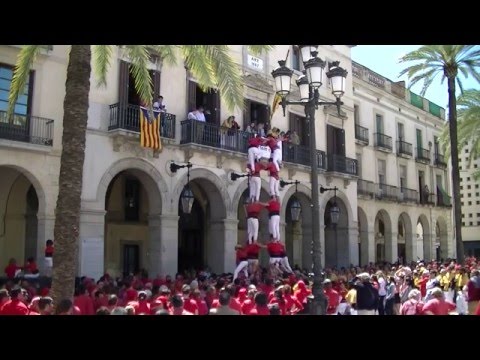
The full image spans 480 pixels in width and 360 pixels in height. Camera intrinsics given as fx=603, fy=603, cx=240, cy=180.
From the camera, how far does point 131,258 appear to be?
2219 centimetres

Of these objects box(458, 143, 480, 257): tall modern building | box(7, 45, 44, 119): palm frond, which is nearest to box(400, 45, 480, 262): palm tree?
box(7, 45, 44, 119): palm frond

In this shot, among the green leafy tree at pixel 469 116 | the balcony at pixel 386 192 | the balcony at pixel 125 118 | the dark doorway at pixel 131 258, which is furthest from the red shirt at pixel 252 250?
the balcony at pixel 386 192

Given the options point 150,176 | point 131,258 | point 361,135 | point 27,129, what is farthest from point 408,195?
point 27,129

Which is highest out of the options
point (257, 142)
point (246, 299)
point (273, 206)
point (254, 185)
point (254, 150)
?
point (257, 142)

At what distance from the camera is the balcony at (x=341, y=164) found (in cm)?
2756

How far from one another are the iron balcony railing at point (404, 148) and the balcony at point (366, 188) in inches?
178

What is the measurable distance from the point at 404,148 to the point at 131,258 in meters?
21.0

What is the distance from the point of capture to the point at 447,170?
42844 millimetres

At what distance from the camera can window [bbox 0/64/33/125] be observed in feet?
55.4

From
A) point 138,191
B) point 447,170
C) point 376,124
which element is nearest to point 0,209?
point 138,191

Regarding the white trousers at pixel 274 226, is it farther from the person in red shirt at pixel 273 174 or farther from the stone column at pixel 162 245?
the stone column at pixel 162 245

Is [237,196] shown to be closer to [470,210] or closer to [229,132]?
[229,132]
